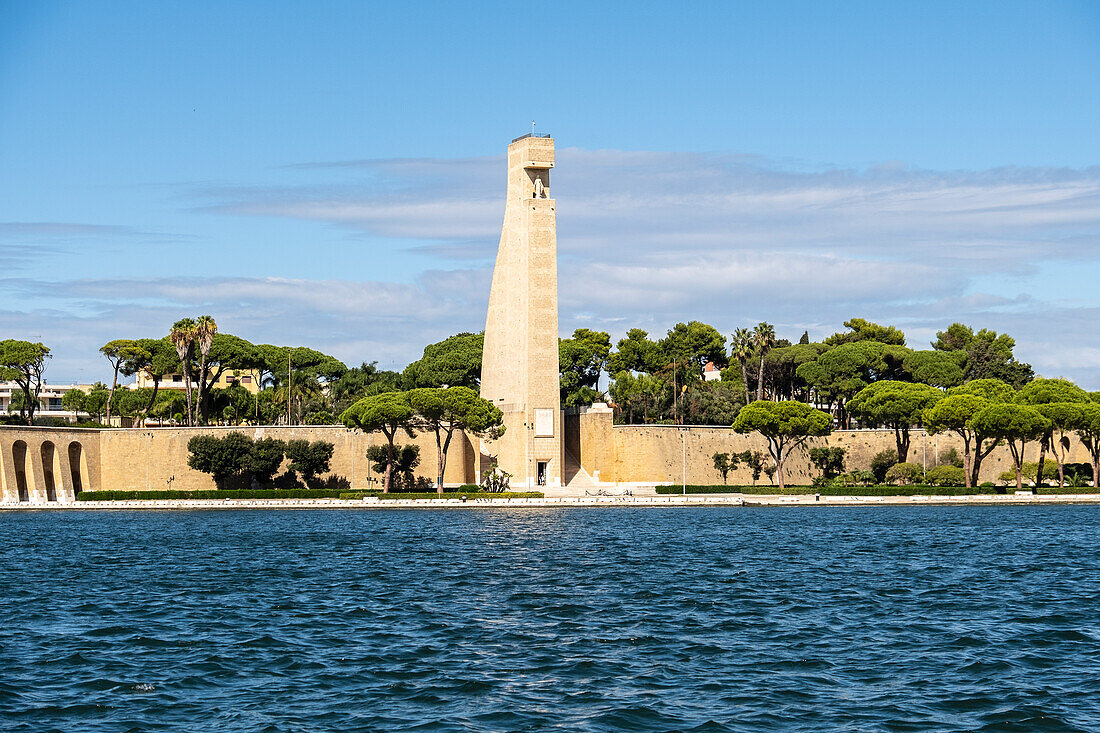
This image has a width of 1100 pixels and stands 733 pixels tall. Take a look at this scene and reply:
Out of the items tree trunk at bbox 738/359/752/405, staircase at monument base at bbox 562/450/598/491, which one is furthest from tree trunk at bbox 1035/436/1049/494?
staircase at monument base at bbox 562/450/598/491

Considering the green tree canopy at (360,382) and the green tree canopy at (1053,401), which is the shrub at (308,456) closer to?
the green tree canopy at (360,382)

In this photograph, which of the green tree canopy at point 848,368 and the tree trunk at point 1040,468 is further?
the green tree canopy at point 848,368

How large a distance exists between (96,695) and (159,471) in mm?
66154

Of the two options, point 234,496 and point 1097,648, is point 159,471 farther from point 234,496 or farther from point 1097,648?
point 1097,648

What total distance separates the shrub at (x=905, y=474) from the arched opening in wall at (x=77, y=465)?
53176 millimetres

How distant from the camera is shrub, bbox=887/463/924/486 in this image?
3145 inches

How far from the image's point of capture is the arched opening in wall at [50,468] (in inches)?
3140

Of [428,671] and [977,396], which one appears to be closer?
[428,671]

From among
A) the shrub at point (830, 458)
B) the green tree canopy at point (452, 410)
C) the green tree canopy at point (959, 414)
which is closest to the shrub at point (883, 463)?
the shrub at point (830, 458)

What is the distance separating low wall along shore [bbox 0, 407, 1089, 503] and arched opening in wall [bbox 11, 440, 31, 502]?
0.06 metres

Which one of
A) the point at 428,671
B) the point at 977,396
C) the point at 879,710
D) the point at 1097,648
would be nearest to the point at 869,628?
the point at 1097,648

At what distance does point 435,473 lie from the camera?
82.0 m

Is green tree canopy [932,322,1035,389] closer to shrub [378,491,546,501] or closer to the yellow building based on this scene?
shrub [378,491,546,501]

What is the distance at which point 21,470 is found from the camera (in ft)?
257
